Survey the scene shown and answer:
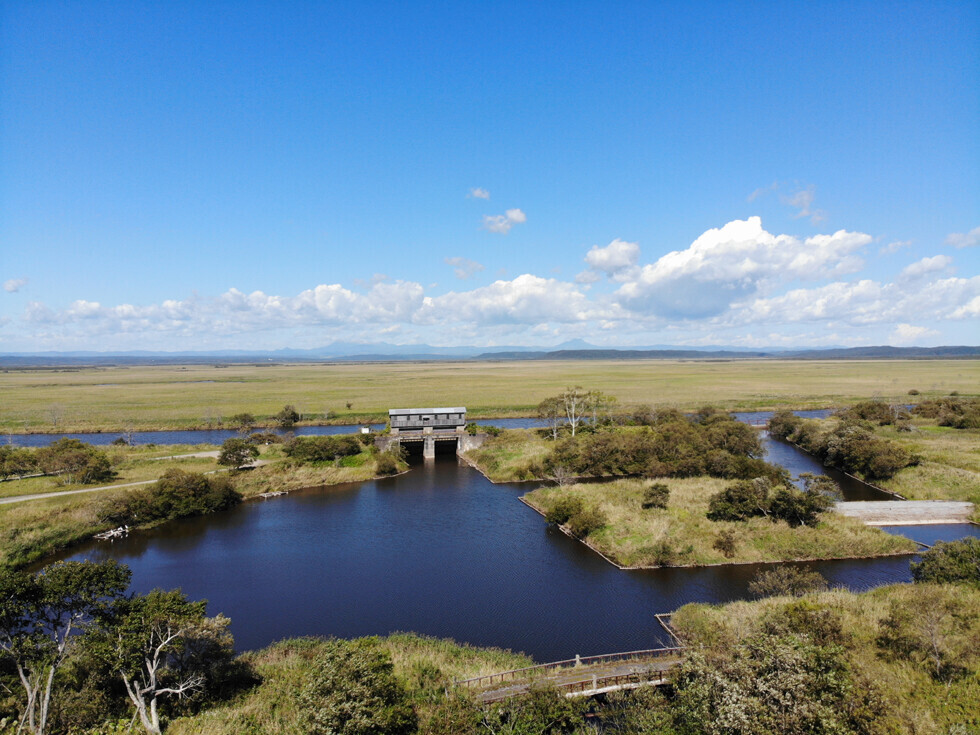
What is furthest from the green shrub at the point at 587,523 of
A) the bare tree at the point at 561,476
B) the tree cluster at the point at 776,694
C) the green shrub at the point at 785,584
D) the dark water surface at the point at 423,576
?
the tree cluster at the point at 776,694

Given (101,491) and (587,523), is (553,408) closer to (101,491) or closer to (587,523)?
(587,523)

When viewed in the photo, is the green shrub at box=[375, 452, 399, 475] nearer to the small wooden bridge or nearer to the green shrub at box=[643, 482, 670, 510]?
the green shrub at box=[643, 482, 670, 510]

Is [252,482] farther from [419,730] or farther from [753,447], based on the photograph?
[753,447]

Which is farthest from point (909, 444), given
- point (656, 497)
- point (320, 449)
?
point (320, 449)

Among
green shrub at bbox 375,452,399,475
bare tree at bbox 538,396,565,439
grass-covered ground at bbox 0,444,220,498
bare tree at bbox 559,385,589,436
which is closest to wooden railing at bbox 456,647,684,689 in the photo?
green shrub at bbox 375,452,399,475

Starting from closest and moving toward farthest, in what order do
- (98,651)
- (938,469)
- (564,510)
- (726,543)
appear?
(98,651) → (726,543) → (564,510) → (938,469)

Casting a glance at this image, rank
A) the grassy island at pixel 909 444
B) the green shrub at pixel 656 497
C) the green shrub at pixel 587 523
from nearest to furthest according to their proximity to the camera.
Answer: the green shrub at pixel 587 523
the green shrub at pixel 656 497
the grassy island at pixel 909 444

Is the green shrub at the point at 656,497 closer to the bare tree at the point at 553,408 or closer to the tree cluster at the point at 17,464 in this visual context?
the bare tree at the point at 553,408
